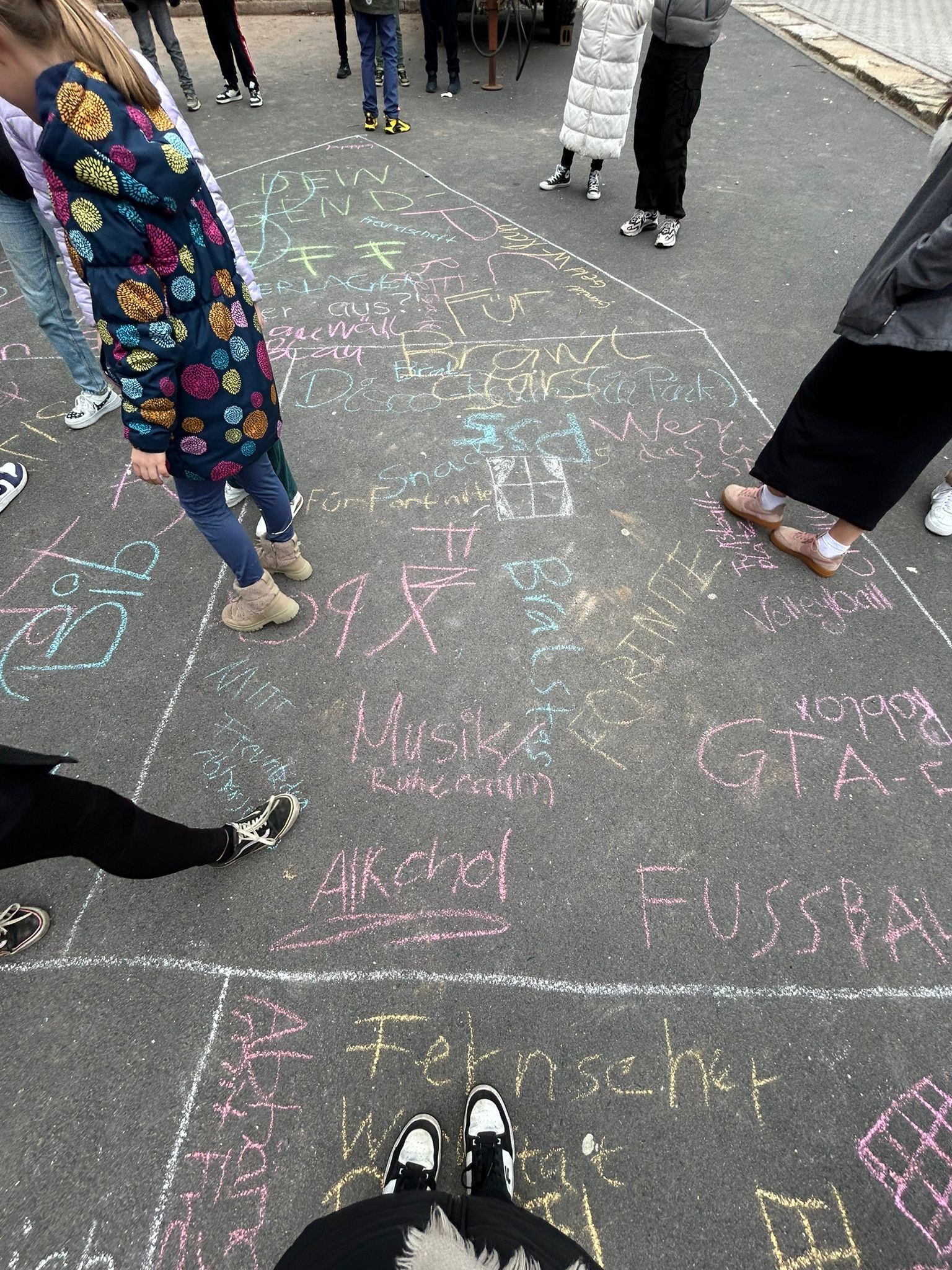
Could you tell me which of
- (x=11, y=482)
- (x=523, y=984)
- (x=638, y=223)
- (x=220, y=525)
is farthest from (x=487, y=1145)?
(x=638, y=223)

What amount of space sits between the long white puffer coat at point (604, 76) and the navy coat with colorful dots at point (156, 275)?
4.37 metres

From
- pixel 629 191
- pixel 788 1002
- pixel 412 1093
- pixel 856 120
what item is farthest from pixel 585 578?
pixel 856 120

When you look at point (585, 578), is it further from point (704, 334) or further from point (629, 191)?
point (629, 191)

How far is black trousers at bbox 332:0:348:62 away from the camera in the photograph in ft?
23.8

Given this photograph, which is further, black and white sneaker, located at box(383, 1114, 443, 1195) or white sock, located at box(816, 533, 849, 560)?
white sock, located at box(816, 533, 849, 560)

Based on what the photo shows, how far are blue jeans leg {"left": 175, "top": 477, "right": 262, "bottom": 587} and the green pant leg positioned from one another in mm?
382

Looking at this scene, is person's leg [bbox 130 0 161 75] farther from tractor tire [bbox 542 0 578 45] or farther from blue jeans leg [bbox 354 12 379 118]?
tractor tire [bbox 542 0 578 45]

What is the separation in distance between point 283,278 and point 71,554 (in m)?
2.83

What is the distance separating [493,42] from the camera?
7.34m

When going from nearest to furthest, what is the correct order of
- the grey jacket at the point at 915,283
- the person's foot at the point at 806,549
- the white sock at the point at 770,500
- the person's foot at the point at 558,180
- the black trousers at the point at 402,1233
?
the black trousers at the point at 402,1233
the grey jacket at the point at 915,283
the person's foot at the point at 806,549
the white sock at the point at 770,500
the person's foot at the point at 558,180

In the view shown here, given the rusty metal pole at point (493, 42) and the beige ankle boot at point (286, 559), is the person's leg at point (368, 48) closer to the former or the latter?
the rusty metal pole at point (493, 42)

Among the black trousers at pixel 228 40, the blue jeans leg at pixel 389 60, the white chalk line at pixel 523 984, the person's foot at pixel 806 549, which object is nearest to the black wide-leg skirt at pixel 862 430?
the person's foot at pixel 806 549

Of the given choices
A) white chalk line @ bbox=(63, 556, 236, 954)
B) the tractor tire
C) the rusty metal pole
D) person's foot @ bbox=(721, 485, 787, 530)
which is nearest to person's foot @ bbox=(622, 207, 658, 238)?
person's foot @ bbox=(721, 485, 787, 530)

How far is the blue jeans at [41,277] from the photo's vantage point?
112 inches
